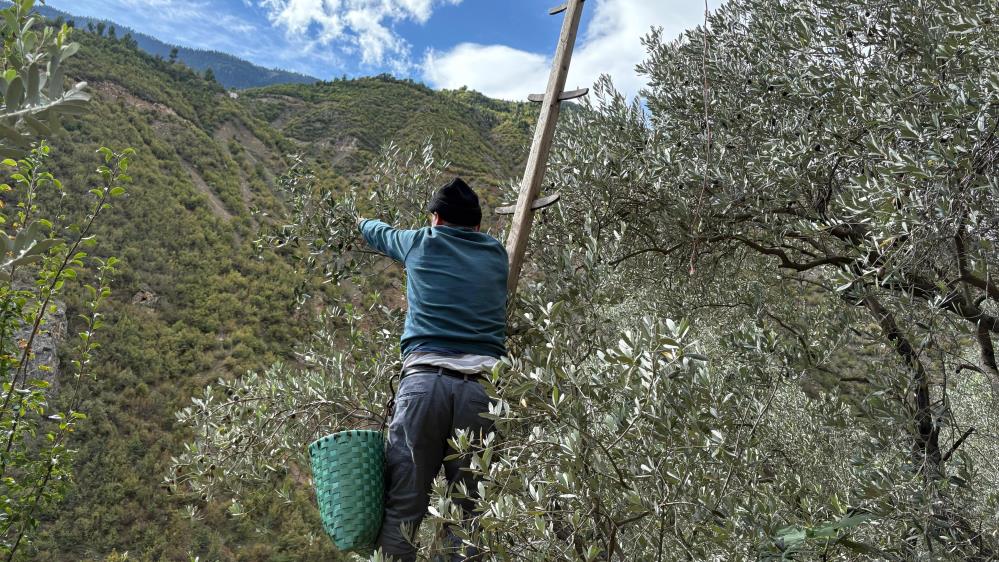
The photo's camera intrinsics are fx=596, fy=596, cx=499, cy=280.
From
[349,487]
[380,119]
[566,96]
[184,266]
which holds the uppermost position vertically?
[380,119]

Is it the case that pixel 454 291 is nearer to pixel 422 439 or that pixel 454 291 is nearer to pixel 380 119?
pixel 422 439

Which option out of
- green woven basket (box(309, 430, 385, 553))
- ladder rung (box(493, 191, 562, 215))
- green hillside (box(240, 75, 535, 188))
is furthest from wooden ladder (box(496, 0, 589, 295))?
green hillside (box(240, 75, 535, 188))

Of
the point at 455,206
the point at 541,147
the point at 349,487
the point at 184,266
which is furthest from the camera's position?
the point at 184,266

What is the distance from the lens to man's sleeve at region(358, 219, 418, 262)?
3506 mm

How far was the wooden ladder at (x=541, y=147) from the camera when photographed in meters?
3.73

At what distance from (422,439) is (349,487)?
0.42 m

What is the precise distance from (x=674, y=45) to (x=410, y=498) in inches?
196

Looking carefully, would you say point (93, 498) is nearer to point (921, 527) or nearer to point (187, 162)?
point (921, 527)

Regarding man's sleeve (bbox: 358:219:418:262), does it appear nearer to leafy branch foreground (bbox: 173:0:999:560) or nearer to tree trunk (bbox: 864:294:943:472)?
leafy branch foreground (bbox: 173:0:999:560)

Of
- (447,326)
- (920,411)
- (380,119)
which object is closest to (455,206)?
(447,326)

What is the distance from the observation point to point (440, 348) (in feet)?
10.5

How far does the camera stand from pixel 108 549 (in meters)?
15.8

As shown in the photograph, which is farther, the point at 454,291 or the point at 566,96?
the point at 566,96

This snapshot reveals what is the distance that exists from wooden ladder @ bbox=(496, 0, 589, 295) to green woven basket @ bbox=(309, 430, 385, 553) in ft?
4.33
